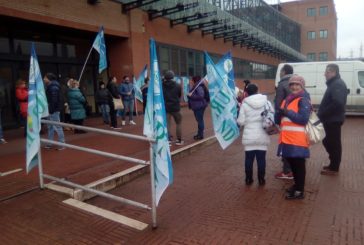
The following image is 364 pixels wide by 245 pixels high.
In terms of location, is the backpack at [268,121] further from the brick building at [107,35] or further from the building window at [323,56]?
the building window at [323,56]

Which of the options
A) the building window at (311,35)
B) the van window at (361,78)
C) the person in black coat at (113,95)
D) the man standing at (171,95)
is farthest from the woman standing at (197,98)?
the building window at (311,35)

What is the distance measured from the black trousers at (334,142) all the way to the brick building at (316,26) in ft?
183

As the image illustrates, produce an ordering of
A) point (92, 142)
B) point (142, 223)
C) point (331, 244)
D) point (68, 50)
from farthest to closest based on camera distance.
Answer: point (68, 50) < point (92, 142) < point (142, 223) < point (331, 244)

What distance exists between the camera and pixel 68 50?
13.6 m

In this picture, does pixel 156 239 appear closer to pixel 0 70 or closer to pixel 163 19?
pixel 0 70

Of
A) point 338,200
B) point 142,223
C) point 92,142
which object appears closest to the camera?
point 142,223

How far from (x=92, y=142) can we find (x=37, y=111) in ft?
13.3

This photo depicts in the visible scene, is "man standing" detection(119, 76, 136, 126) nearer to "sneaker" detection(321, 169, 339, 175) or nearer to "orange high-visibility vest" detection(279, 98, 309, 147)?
"sneaker" detection(321, 169, 339, 175)

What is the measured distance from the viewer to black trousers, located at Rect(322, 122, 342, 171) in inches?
218

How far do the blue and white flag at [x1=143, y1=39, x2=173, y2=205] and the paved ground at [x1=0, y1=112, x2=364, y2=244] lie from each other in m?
0.61

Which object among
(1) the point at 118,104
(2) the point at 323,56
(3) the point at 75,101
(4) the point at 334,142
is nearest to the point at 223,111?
(4) the point at 334,142

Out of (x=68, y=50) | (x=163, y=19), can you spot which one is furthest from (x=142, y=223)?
(x=163, y=19)

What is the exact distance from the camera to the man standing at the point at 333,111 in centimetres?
535

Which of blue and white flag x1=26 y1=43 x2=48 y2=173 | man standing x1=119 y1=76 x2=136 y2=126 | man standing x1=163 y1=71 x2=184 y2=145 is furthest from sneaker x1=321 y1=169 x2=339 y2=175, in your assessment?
man standing x1=119 y1=76 x2=136 y2=126
